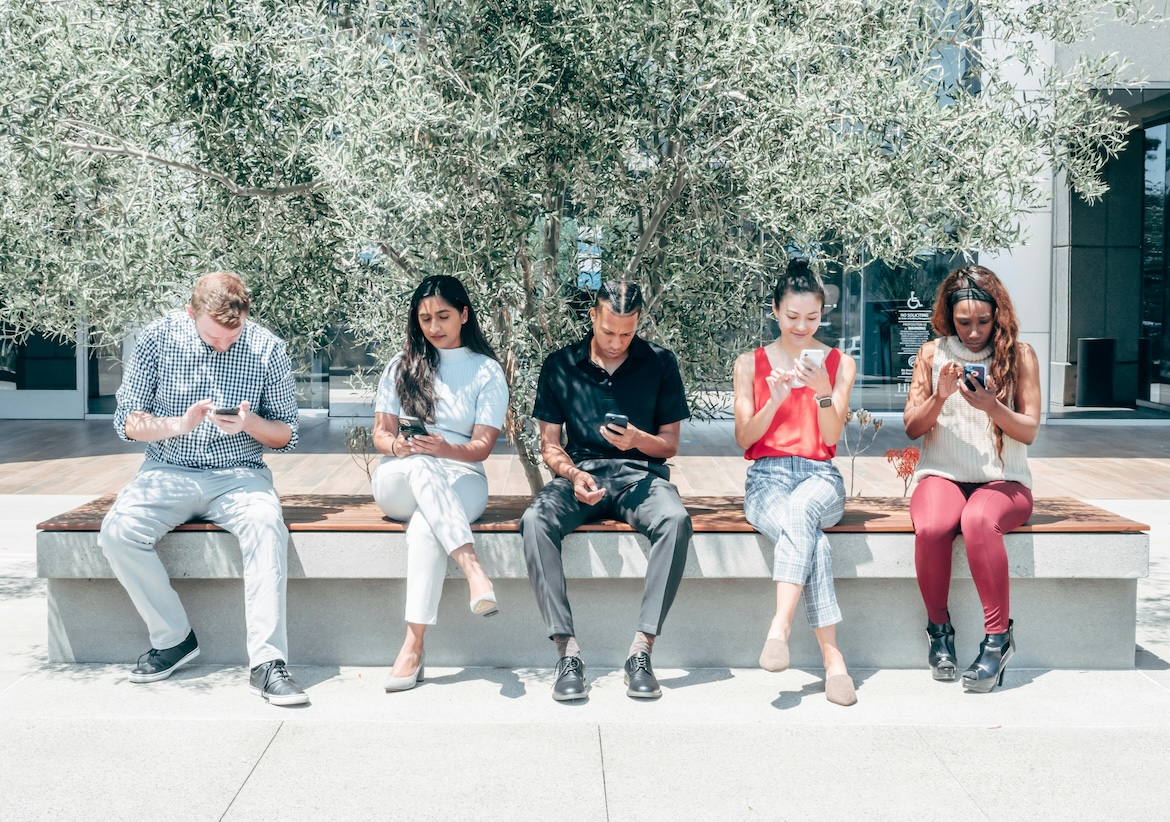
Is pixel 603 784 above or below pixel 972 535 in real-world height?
below

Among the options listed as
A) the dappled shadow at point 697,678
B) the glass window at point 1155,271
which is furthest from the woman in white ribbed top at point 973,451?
the glass window at point 1155,271

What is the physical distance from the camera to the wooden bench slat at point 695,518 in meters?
4.71

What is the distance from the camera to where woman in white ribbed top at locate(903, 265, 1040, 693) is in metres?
4.55

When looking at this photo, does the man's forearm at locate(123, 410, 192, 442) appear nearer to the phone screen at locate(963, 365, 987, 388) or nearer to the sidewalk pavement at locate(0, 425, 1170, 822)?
the sidewalk pavement at locate(0, 425, 1170, 822)

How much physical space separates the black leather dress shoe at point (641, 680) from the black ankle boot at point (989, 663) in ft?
3.74

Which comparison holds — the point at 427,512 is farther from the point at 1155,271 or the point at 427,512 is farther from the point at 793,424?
the point at 1155,271

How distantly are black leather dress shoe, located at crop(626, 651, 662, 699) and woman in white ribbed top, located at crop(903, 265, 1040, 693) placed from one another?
3.56 ft

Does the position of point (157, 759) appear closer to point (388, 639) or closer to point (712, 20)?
point (388, 639)

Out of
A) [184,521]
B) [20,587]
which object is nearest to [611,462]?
[184,521]

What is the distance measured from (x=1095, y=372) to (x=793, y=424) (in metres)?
14.2

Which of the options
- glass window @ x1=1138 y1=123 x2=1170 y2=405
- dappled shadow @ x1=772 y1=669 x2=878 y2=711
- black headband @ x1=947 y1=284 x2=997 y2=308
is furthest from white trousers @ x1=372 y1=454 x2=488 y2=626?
glass window @ x1=1138 y1=123 x2=1170 y2=405

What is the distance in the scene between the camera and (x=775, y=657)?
4.31m

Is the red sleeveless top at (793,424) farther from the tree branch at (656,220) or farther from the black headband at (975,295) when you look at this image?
the tree branch at (656,220)

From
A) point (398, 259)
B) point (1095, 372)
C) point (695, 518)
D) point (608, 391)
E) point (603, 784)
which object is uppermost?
point (398, 259)
